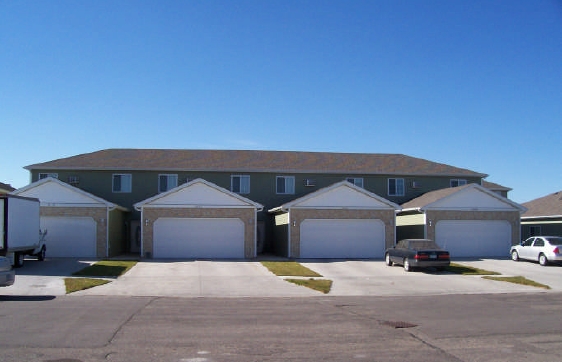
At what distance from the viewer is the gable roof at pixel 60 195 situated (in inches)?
1153

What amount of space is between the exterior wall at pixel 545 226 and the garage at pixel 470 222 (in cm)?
702

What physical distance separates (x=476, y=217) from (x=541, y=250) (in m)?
4.77

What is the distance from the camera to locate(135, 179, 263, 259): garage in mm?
29547

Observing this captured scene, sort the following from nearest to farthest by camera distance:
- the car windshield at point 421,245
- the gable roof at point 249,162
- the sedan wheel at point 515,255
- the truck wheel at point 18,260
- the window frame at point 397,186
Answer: the truck wheel at point 18,260 < the car windshield at point 421,245 < the sedan wheel at point 515,255 < the gable roof at point 249,162 < the window frame at point 397,186

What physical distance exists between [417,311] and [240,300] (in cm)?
515

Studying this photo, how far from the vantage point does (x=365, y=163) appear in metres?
38.9

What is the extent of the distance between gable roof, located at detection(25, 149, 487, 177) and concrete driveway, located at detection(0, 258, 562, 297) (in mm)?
9593

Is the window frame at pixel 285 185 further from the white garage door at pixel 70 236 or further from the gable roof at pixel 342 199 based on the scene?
the white garage door at pixel 70 236

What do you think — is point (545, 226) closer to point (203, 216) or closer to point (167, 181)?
point (203, 216)

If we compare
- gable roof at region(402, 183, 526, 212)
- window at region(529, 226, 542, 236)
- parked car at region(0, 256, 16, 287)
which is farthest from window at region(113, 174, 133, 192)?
window at region(529, 226, 542, 236)

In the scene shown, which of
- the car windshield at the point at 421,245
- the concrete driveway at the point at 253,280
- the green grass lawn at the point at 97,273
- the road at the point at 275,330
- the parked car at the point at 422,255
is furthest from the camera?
the car windshield at the point at 421,245

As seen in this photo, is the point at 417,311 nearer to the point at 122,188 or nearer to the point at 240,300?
the point at 240,300

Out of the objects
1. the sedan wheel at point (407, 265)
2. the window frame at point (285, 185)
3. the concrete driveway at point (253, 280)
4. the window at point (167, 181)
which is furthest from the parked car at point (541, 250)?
the window at point (167, 181)

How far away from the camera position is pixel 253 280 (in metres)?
21.0
